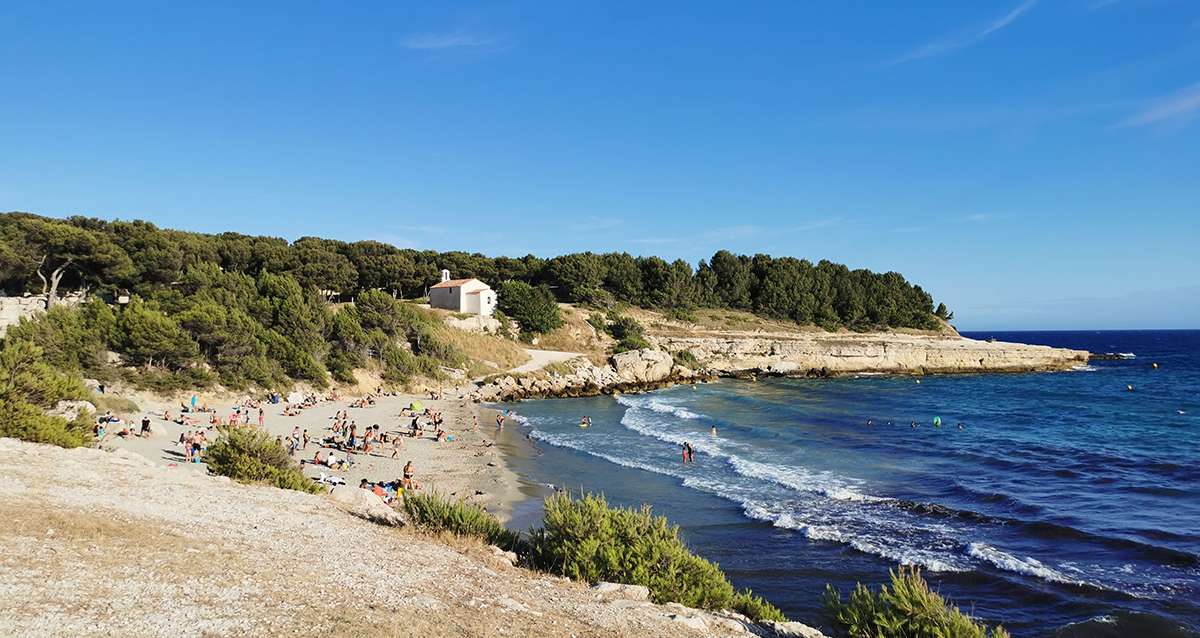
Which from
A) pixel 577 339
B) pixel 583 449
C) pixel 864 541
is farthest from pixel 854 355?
pixel 864 541

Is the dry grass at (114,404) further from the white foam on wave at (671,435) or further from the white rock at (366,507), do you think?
the white foam on wave at (671,435)

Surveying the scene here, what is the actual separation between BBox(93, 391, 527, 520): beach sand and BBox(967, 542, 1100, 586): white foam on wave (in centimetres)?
1205

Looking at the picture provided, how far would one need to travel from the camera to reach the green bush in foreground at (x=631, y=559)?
10.0 metres

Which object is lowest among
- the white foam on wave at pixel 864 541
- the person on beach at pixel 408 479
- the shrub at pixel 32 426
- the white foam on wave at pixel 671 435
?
the white foam on wave at pixel 671 435

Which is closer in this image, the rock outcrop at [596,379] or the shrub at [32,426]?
the shrub at [32,426]

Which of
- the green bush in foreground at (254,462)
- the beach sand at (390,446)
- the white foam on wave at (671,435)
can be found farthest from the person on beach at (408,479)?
the white foam on wave at (671,435)

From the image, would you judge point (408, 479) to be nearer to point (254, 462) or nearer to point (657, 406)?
point (254, 462)

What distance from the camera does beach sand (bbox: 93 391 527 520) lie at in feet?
71.8

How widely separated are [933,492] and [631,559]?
1614 centimetres

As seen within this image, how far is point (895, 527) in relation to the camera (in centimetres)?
1817

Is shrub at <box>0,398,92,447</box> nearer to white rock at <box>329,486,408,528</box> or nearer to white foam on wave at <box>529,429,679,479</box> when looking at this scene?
white rock at <box>329,486,408,528</box>

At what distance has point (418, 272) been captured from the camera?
7475 cm

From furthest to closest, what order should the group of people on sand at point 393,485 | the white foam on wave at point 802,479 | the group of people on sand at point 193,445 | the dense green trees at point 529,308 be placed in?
the dense green trees at point 529,308, the white foam on wave at point 802,479, the group of people on sand at point 193,445, the group of people on sand at point 393,485

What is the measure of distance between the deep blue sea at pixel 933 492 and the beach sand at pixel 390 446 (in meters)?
2.03
